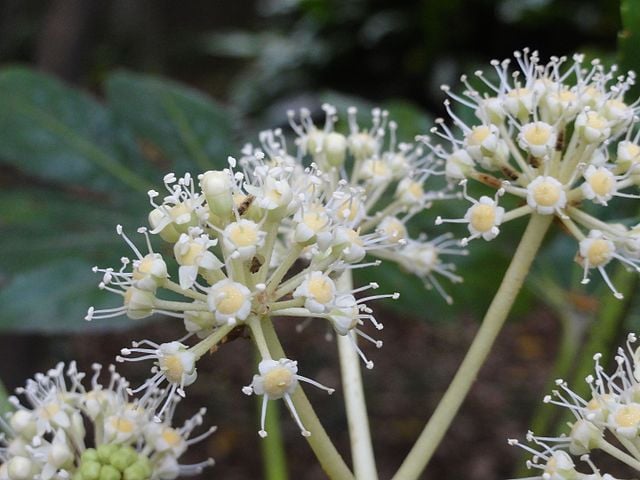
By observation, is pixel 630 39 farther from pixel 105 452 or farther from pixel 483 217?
pixel 105 452

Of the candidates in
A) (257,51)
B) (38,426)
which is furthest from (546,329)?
(38,426)

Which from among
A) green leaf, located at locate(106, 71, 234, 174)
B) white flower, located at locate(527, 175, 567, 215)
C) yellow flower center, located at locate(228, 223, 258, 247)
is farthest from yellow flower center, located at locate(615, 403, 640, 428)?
green leaf, located at locate(106, 71, 234, 174)

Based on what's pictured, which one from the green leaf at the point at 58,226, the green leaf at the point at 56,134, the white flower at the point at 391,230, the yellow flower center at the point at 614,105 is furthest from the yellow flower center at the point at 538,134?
the green leaf at the point at 56,134

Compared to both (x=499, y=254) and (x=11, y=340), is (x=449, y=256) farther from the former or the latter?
(x=11, y=340)

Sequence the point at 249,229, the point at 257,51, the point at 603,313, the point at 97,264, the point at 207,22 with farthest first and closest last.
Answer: the point at 207,22 → the point at 257,51 → the point at 97,264 → the point at 603,313 → the point at 249,229

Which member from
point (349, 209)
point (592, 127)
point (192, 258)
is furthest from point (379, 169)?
point (192, 258)

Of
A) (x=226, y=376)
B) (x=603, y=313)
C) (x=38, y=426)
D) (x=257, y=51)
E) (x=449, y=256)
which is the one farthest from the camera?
(x=257, y=51)
